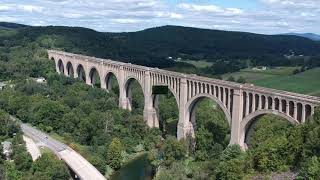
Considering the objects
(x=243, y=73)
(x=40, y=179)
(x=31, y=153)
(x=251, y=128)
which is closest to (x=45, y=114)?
(x=31, y=153)

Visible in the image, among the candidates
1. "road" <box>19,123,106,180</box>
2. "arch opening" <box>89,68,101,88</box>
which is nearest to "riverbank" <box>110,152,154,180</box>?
"road" <box>19,123,106,180</box>

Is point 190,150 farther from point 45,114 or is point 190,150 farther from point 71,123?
point 45,114

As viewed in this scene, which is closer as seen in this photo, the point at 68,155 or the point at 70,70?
the point at 68,155

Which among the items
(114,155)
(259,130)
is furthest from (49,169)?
(259,130)

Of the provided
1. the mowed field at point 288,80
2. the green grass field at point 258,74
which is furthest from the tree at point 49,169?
the green grass field at point 258,74

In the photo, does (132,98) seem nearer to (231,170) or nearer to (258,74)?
(231,170)

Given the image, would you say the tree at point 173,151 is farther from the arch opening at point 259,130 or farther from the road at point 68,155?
the road at point 68,155

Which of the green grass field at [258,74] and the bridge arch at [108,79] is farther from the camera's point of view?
the green grass field at [258,74]
